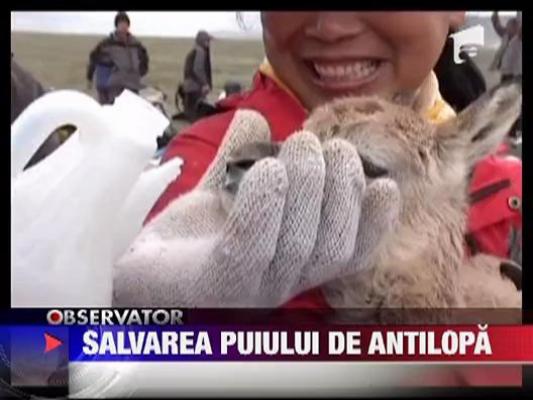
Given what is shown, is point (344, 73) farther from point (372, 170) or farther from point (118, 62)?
point (118, 62)

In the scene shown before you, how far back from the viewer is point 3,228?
320cm

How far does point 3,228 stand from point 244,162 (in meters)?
0.79

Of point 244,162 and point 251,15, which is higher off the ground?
point 251,15

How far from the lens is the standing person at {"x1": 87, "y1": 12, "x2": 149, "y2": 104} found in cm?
314

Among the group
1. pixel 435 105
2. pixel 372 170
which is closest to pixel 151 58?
pixel 372 170

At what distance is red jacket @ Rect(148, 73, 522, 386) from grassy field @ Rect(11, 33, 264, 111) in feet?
0.23

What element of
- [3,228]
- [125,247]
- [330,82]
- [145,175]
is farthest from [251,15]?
[3,228]

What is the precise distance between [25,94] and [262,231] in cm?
88

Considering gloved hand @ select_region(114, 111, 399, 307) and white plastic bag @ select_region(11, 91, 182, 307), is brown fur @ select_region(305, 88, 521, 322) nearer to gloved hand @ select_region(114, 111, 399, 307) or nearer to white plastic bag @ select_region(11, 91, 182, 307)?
gloved hand @ select_region(114, 111, 399, 307)

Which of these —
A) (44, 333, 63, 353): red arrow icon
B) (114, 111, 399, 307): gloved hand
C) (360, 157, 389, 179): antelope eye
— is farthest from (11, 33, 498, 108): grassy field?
(44, 333, 63, 353): red arrow icon

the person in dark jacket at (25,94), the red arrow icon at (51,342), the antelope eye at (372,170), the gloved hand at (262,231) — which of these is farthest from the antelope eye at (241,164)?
the red arrow icon at (51,342)

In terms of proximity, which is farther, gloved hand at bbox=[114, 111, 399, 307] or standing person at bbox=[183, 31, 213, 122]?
standing person at bbox=[183, 31, 213, 122]

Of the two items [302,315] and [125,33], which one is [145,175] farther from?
[302,315]
